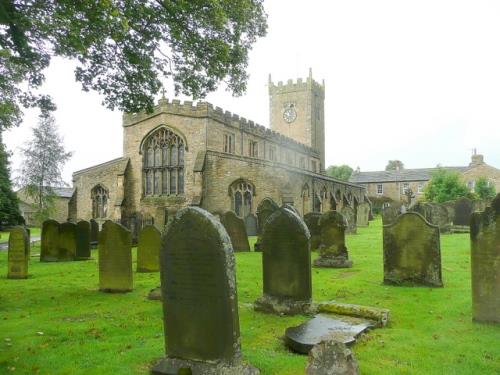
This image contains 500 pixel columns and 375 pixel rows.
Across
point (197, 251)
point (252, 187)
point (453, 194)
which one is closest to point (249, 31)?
point (197, 251)

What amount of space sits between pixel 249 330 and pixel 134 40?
710 cm

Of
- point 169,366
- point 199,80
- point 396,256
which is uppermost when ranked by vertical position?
point 199,80

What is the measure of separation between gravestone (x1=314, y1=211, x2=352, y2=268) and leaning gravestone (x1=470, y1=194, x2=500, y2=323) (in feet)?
18.2

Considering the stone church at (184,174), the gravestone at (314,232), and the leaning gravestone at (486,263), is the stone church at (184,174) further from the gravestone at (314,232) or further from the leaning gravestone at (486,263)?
the leaning gravestone at (486,263)

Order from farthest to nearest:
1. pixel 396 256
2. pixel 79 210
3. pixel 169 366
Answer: pixel 79 210, pixel 396 256, pixel 169 366

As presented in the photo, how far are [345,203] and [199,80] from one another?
30.3m

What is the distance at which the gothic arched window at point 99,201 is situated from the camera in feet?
99.9

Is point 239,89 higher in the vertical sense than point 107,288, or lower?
higher

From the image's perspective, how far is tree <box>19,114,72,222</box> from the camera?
37.7 m

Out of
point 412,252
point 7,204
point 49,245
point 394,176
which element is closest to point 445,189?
point 394,176

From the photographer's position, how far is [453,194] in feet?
129

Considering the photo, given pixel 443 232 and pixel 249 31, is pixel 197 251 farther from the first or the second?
pixel 443 232

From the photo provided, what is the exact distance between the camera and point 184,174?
29.0m

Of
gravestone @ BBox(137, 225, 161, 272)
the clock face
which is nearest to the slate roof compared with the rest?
the clock face
